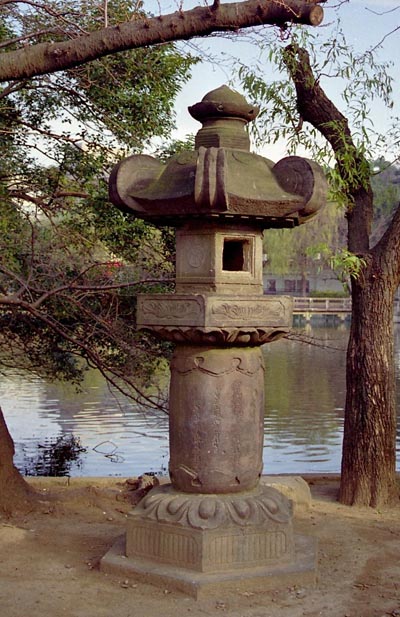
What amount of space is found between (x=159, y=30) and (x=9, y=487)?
174 inches

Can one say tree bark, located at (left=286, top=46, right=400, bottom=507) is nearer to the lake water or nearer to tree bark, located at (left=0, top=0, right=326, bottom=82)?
the lake water

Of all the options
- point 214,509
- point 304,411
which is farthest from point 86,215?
point 304,411

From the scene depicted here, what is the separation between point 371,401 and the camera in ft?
27.8

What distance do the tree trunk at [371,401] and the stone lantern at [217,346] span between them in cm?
229

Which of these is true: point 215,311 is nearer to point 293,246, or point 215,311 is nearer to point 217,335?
point 217,335

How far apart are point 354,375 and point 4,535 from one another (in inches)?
151

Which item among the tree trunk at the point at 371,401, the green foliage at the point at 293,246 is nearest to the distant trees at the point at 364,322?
the tree trunk at the point at 371,401

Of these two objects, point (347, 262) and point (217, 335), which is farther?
point (347, 262)

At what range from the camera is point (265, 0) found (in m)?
5.36

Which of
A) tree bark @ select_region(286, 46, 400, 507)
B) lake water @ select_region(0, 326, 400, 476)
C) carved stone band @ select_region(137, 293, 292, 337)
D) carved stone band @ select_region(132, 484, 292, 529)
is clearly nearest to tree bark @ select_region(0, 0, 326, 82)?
carved stone band @ select_region(137, 293, 292, 337)

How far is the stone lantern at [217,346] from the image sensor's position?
5762mm

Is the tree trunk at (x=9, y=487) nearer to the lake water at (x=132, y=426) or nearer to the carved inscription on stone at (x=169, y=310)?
the carved inscription on stone at (x=169, y=310)

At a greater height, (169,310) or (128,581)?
(169,310)

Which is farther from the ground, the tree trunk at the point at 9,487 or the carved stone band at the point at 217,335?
the carved stone band at the point at 217,335
